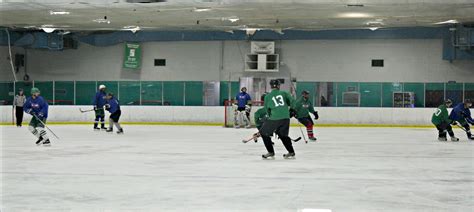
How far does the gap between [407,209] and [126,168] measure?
4633 millimetres

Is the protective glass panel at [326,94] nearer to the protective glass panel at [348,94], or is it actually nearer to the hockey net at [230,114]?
the protective glass panel at [348,94]

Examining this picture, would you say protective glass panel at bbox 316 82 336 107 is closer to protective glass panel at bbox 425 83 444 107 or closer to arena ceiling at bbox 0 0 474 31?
arena ceiling at bbox 0 0 474 31

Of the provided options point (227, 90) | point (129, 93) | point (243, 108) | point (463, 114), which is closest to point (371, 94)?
point (227, 90)

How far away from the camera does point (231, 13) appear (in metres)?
20.8

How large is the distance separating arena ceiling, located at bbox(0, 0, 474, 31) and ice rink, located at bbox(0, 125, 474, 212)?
519 centimetres

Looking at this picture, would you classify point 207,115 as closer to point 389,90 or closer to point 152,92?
point 152,92

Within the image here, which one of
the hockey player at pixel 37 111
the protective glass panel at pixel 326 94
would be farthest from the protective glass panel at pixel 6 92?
the hockey player at pixel 37 111

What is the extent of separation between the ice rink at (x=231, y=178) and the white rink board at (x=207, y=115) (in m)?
10.3

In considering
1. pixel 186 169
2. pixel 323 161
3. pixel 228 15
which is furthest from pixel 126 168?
pixel 228 15

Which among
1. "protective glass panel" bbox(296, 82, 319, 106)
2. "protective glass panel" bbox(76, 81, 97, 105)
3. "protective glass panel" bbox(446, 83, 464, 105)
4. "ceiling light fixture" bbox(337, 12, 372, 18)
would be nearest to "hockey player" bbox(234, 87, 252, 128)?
"ceiling light fixture" bbox(337, 12, 372, 18)

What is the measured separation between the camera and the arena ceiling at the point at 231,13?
18672mm

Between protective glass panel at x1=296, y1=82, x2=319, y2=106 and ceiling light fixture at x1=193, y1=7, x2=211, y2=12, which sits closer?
ceiling light fixture at x1=193, y1=7, x2=211, y2=12

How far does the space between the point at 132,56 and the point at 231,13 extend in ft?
34.0

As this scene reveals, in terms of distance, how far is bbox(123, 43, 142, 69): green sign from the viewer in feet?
99.0
